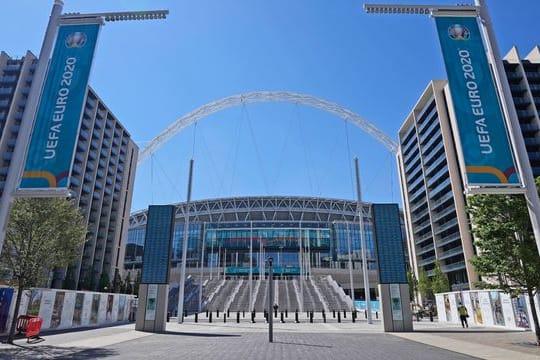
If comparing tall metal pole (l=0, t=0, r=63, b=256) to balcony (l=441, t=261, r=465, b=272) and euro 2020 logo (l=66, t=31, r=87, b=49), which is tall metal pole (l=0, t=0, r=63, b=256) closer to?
euro 2020 logo (l=66, t=31, r=87, b=49)

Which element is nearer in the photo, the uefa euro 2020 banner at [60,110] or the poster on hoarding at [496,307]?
the uefa euro 2020 banner at [60,110]

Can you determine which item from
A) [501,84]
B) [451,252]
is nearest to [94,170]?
[451,252]

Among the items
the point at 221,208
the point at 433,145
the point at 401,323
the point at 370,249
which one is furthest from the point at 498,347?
the point at 221,208

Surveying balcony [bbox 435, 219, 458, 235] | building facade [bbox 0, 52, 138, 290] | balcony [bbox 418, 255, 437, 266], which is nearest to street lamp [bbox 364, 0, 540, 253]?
building facade [bbox 0, 52, 138, 290]

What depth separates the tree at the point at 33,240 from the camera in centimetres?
1914

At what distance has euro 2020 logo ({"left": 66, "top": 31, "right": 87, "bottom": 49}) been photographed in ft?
39.0

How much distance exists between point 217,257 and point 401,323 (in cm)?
7964

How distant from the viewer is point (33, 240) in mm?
19625

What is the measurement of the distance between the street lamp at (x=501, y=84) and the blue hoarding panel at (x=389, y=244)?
650 inches

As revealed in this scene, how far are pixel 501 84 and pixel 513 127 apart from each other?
4.49 feet

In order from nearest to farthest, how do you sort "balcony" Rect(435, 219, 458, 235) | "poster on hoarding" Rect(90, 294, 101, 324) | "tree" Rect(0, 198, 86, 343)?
"tree" Rect(0, 198, 86, 343)
"poster on hoarding" Rect(90, 294, 101, 324)
"balcony" Rect(435, 219, 458, 235)

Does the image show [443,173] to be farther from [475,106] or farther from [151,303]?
[475,106]

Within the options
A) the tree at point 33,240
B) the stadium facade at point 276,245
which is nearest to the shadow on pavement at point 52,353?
the tree at point 33,240

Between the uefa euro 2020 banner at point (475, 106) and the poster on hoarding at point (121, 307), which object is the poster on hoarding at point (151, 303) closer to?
the poster on hoarding at point (121, 307)
